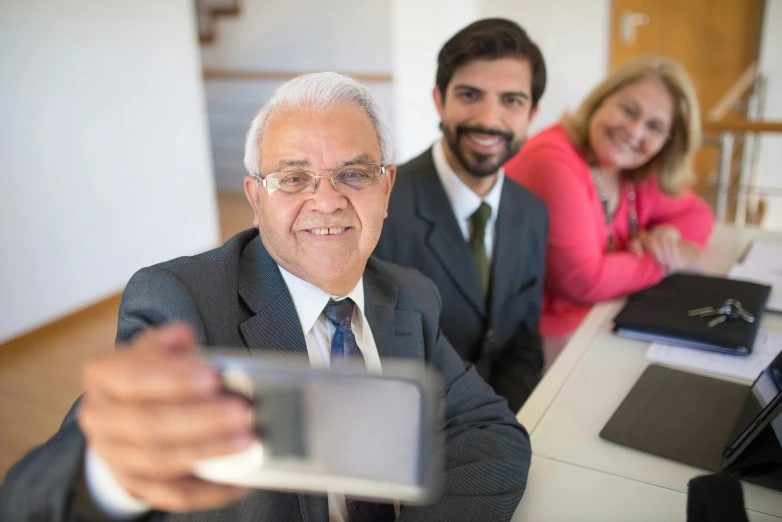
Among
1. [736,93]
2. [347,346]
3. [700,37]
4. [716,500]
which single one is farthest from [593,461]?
[700,37]

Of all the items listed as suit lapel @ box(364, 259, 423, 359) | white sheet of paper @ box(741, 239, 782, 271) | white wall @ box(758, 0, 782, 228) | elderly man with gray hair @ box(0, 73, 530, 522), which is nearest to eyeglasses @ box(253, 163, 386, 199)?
elderly man with gray hair @ box(0, 73, 530, 522)

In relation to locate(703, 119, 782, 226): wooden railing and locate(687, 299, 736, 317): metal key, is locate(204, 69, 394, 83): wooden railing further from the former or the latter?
locate(687, 299, 736, 317): metal key

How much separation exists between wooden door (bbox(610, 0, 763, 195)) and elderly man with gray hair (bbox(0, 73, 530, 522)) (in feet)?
15.9

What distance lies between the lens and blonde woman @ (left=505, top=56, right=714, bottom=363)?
1999 mm

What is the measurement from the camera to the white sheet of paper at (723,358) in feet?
4.64

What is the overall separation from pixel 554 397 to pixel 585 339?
0.32 meters

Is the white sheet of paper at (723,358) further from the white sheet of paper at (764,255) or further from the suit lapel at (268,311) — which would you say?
the suit lapel at (268,311)

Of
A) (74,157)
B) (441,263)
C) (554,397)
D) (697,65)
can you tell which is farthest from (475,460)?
(697,65)

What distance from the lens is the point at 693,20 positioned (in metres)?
5.22

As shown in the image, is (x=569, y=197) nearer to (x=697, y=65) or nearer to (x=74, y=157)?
(x=74, y=157)

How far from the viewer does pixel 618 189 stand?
233cm

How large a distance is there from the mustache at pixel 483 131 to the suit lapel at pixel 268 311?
0.99 m

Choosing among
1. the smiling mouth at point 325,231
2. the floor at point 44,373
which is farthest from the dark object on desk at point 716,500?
the floor at point 44,373

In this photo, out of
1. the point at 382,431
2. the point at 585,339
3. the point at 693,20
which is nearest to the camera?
the point at 382,431
